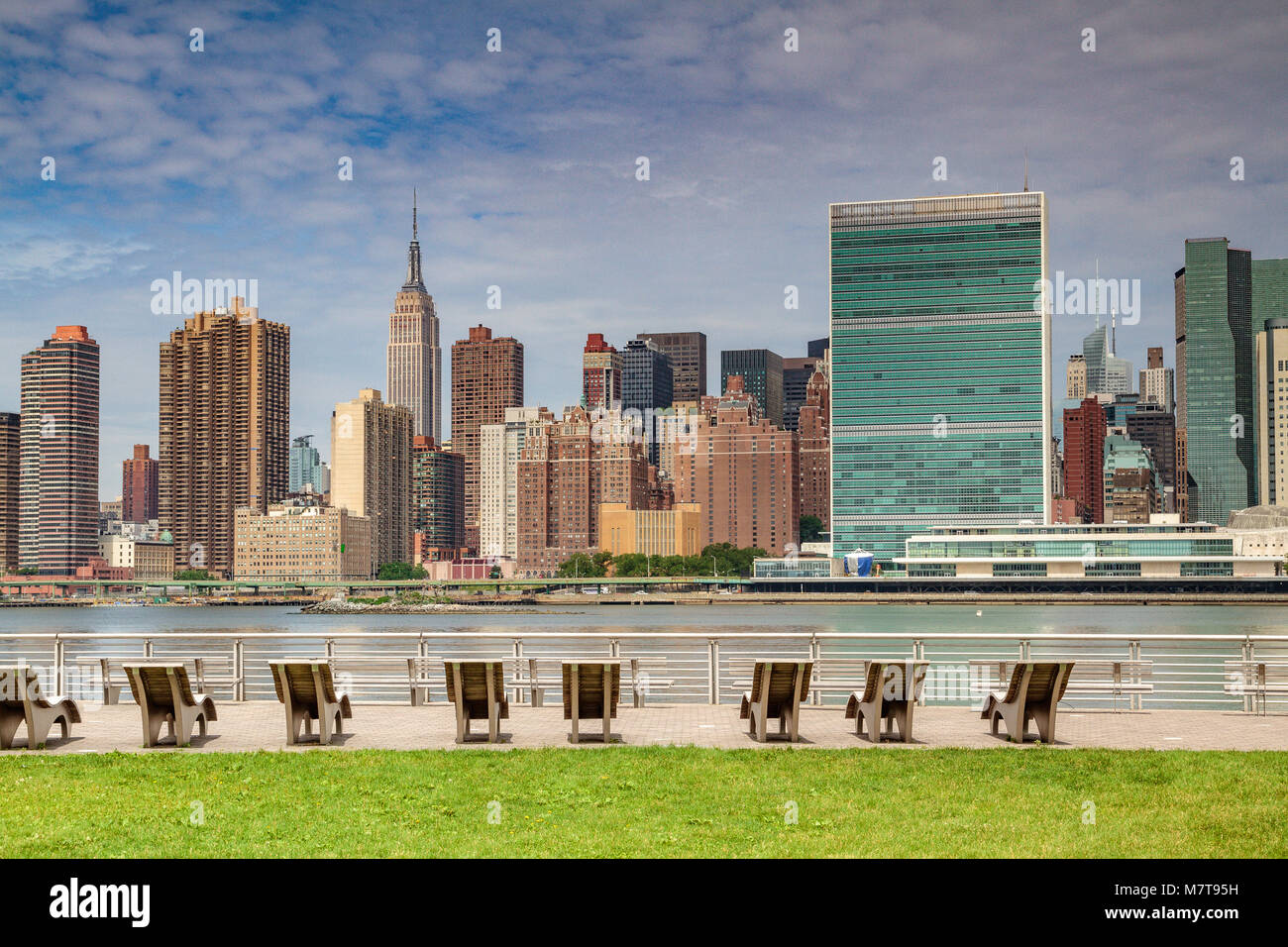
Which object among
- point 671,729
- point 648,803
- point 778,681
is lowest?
point 671,729

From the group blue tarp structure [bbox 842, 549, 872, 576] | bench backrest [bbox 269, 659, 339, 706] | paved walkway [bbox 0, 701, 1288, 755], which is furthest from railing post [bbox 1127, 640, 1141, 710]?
blue tarp structure [bbox 842, 549, 872, 576]

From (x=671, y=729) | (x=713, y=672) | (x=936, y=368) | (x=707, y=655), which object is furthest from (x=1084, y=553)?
(x=671, y=729)

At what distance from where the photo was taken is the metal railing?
58.2ft

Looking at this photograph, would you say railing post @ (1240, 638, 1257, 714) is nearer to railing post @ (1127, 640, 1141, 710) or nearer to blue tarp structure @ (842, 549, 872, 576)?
railing post @ (1127, 640, 1141, 710)

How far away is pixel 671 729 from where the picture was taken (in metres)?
15.6

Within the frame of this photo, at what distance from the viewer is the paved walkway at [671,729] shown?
46.6 feet

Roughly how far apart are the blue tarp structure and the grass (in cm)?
16418

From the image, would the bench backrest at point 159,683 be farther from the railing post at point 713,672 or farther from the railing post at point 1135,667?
the railing post at point 1135,667

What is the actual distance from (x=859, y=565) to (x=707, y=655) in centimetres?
15268

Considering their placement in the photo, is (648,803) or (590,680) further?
(590,680)

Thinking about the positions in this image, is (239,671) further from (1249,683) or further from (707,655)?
(1249,683)

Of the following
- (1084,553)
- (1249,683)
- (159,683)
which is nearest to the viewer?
(159,683)

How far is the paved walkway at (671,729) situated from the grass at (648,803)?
1.07 m
